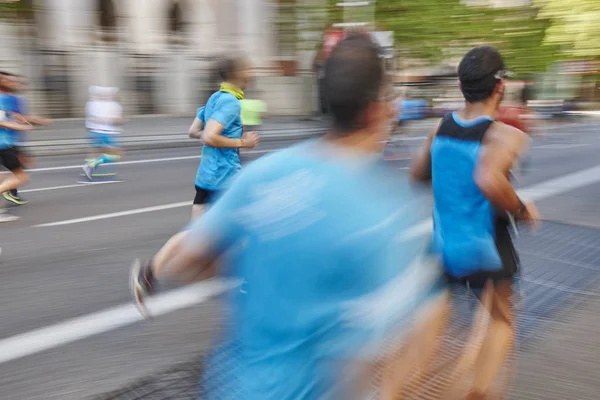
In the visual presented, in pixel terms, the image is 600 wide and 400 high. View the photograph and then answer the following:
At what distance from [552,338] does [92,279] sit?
381 centimetres

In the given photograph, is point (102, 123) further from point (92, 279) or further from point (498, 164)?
point (498, 164)

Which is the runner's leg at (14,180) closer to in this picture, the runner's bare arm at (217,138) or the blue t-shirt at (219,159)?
the blue t-shirt at (219,159)

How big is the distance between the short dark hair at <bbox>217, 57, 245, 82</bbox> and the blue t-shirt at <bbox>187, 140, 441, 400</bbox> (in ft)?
11.6

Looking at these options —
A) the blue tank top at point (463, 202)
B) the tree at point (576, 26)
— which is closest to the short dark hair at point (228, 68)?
the blue tank top at point (463, 202)

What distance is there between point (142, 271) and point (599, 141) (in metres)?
21.1

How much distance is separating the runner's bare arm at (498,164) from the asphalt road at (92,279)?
1.03 m

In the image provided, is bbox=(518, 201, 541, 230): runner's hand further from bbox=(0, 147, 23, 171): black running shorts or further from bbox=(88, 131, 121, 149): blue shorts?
bbox=(88, 131, 121, 149): blue shorts

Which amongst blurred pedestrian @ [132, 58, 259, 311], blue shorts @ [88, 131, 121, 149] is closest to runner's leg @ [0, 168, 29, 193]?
blue shorts @ [88, 131, 121, 149]

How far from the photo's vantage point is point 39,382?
3848 millimetres

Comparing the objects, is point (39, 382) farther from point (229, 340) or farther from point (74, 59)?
A: point (74, 59)

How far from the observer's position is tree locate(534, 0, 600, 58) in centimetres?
3931

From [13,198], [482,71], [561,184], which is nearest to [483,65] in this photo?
[482,71]

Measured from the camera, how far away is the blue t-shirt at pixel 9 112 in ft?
28.0

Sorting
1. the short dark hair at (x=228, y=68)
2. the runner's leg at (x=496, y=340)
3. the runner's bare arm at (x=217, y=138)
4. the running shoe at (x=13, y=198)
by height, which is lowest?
the running shoe at (x=13, y=198)
